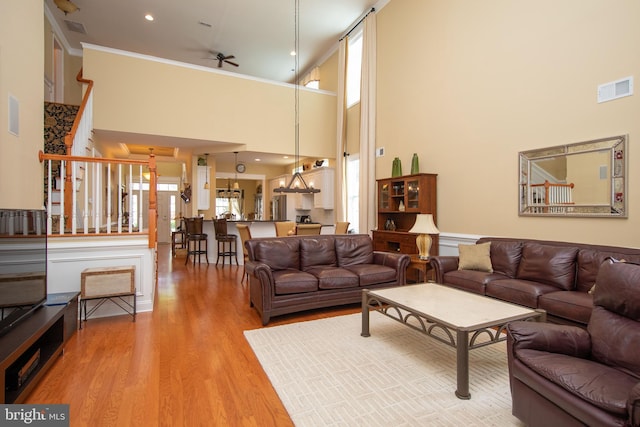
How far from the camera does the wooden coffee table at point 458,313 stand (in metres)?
2.13

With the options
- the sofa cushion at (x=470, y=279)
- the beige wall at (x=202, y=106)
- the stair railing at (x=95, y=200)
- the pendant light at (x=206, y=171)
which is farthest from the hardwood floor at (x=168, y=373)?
the pendant light at (x=206, y=171)

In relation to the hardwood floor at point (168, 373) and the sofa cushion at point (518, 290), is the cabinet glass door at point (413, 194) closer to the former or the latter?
Answer: the sofa cushion at point (518, 290)

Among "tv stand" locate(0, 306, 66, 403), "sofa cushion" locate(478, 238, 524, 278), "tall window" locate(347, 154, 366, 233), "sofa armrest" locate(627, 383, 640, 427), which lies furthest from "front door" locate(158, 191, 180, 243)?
"sofa armrest" locate(627, 383, 640, 427)

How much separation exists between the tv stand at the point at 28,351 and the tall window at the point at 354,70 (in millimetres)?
6677

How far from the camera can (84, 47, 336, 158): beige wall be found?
5.62 m

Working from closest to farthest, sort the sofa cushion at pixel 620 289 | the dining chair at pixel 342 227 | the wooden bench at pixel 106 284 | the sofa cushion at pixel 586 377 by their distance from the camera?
the sofa cushion at pixel 586 377
the sofa cushion at pixel 620 289
the wooden bench at pixel 106 284
the dining chair at pixel 342 227

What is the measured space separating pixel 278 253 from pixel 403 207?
98.3 inches

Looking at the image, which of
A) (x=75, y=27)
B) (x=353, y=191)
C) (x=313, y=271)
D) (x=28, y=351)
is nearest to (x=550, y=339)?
(x=313, y=271)

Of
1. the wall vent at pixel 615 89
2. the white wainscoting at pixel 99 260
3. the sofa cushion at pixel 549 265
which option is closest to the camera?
the wall vent at pixel 615 89

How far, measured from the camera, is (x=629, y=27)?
3.07 metres

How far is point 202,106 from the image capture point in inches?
250

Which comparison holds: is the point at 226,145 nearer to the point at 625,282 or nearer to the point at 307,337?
the point at 307,337

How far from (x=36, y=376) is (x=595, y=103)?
548 centimetres

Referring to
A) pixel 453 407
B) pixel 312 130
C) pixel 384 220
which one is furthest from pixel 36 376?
pixel 312 130
